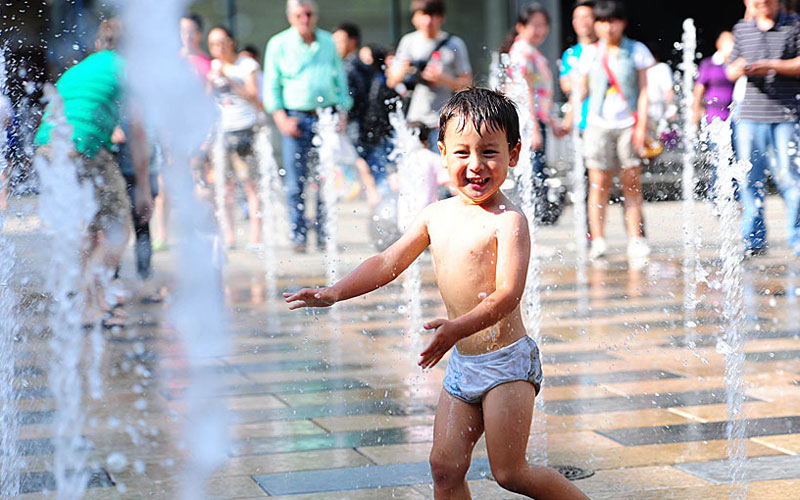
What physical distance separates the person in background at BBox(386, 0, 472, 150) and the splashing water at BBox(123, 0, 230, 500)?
1466mm

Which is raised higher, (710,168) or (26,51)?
(26,51)

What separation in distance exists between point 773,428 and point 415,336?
88.2 inches

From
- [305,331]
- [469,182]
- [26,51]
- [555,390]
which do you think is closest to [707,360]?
[555,390]

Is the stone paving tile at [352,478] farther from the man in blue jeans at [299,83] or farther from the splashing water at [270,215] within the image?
the man in blue jeans at [299,83]

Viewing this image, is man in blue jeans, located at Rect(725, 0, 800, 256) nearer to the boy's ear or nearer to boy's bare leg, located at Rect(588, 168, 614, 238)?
boy's bare leg, located at Rect(588, 168, 614, 238)

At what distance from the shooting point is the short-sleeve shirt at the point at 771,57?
26.6ft

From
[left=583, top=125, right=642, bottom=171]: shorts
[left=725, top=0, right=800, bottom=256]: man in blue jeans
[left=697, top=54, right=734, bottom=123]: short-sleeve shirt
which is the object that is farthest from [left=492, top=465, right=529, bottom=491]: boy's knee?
[left=697, top=54, right=734, bottom=123]: short-sleeve shirt

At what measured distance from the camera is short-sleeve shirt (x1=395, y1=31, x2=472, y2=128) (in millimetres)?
8742

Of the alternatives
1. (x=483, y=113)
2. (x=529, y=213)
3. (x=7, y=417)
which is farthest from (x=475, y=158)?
Answer: (x=529, y=213)

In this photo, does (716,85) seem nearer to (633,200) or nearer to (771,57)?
(633,200)

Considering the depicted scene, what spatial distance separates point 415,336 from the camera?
6.14 meters

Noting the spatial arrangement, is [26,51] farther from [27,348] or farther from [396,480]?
[396,480]

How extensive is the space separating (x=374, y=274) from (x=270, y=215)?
1081 cm

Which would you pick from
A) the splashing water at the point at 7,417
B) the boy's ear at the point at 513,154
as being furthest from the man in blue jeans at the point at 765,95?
the boy's ear at the point at 513,154
